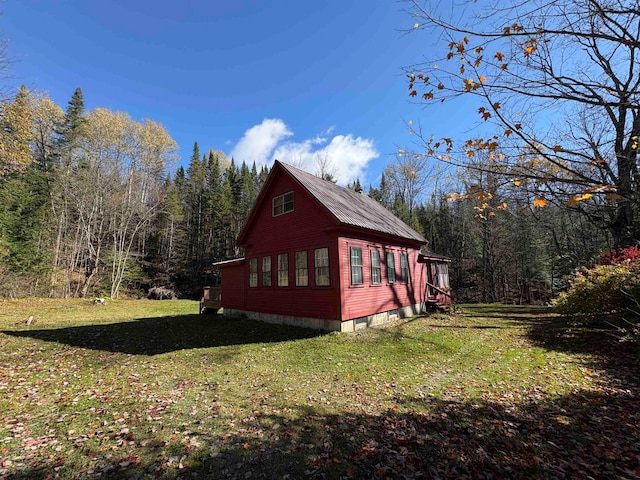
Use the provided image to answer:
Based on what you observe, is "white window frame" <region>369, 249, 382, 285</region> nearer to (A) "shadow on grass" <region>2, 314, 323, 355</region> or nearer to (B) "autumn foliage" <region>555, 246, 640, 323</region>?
(A) "shadow on grass" <region>2, 314, 323, 355</region>

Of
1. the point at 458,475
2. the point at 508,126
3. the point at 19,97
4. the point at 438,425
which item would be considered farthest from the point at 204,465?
the point at 19,97

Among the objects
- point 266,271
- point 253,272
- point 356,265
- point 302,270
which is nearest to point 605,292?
point 356,265

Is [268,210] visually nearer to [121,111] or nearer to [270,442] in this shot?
[270,442]

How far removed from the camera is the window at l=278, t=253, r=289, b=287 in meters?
13.8

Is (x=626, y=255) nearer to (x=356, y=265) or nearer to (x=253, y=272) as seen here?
(x=356, y=265)

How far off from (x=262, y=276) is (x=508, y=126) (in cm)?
1343

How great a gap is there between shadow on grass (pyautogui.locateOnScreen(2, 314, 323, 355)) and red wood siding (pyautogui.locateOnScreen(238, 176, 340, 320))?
104cm

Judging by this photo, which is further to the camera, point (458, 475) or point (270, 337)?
point (270, 337)

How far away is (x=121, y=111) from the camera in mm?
27031

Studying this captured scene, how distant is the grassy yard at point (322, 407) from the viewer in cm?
385

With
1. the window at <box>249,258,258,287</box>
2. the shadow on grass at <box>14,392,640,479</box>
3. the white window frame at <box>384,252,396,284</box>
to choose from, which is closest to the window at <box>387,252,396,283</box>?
the white window frame at <box>384,252,396,284</box>

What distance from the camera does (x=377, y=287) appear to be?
1360 cm

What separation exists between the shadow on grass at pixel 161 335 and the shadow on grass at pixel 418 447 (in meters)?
6.40

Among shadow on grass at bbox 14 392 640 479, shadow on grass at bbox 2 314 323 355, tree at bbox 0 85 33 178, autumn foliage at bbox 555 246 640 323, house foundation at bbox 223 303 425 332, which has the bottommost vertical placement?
shadow on grass at bbox 14 392 640 479
